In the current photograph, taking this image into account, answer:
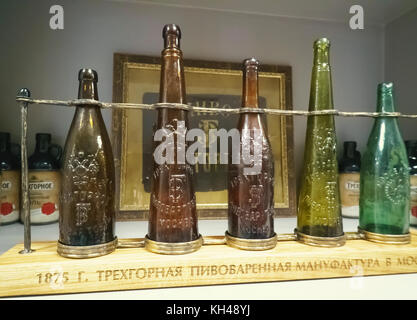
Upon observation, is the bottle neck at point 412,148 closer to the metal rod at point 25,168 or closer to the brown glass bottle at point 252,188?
the brown glass bottle at point 252,188

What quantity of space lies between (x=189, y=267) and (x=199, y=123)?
1.40 feet

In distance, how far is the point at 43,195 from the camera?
2.14ft

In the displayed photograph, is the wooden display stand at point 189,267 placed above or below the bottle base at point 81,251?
below

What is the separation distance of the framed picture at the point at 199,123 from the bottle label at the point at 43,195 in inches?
5.7

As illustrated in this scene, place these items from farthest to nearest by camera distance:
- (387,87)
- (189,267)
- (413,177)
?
(413,177), (387,87), (189,267)

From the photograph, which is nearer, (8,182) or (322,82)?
(322,82)

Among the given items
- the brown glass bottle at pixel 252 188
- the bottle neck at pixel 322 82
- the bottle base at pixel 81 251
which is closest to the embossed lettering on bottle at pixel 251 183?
the brown glass bottle at pixel 252 188

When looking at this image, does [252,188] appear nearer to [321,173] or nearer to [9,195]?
[321,173]

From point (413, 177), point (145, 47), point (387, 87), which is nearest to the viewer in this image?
point (387, 87)

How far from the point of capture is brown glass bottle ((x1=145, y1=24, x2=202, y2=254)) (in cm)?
45

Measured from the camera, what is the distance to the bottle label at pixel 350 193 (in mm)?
734

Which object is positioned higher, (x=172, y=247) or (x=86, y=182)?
(x=86, y=182)

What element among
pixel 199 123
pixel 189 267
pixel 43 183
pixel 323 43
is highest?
pixel 323 43

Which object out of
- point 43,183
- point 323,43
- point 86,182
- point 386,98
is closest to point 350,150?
point 386,98
